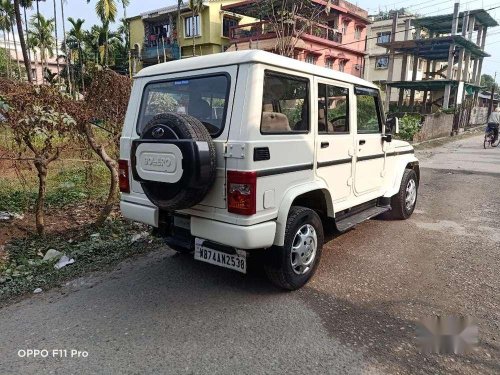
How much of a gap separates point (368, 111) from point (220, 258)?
2.74 m

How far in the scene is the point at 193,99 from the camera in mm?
3367

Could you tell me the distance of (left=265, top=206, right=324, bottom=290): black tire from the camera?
3.22m

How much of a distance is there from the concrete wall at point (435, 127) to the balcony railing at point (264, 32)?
9.77 meters

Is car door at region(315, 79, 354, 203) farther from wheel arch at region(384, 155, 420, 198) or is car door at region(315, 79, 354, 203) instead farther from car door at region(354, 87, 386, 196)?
wheel arch at region(384, 155, 420, 198)

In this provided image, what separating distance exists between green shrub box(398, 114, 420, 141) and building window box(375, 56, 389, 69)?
23.1m

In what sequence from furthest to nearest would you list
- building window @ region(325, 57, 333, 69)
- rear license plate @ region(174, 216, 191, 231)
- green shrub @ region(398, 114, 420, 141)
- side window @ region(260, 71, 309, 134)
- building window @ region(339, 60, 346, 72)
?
building window @ region(339, 60, 346, 72) → building window @ region(325, 57, 333, 69) → green shrub @ region(398, 114, 420, 141) → rear license plate @ region(174, 216, 191, 231) → side window @ region(260, 71, 309, 134)

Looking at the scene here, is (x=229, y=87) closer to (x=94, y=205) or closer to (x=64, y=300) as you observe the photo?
(x=64, y=300)

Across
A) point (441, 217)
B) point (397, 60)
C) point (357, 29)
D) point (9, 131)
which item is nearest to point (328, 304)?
point (441, 217)

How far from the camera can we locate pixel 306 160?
3.45 metres

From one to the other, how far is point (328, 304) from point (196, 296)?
3.92ft

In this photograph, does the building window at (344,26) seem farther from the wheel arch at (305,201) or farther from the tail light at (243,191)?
the tail light at (243,191)

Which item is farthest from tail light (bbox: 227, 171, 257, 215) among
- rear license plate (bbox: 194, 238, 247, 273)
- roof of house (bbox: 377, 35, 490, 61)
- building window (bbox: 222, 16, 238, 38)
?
building window (bbox: 222, 16, 238, 38)

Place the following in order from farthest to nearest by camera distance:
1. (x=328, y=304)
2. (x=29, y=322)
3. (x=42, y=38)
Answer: (x=42, y=38)
(x=328, y=304)
(x=29, y=322)

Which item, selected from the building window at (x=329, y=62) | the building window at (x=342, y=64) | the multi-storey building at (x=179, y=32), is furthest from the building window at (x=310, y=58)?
the multi-storey building at (x=179, y=32)
